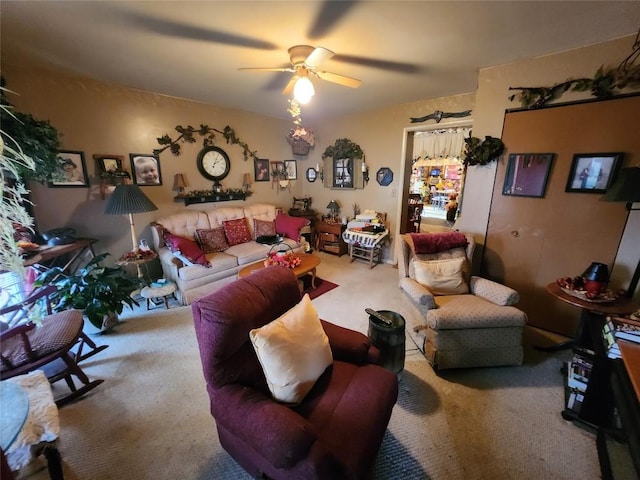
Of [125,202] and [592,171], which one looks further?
[125,202]

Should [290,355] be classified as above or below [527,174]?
below

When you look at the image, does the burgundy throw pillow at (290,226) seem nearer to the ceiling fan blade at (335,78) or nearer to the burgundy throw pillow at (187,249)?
the burgundy throw pillow at (187,249)

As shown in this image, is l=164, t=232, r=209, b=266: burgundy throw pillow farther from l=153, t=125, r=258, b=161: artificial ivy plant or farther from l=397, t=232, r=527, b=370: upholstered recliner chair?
l=397, t=232, r=527, b=370: upholstered recliner chair

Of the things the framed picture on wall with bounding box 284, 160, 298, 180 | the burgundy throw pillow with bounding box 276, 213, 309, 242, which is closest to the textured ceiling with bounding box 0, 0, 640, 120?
the burgundy throw pillow with bounding box 276, 213, 309, 242

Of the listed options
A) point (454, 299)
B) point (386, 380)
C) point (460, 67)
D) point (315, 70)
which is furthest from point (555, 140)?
point (386, 380)

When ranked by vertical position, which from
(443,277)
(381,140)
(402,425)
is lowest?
(402,425)

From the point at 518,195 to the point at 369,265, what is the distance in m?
2.22

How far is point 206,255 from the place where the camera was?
11.0ft

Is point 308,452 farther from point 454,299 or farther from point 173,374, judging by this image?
point 454,299

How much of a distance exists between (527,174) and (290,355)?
2.71 meters

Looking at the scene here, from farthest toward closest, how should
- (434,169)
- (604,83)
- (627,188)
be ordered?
(434,169) < (604,83) < (627,188)

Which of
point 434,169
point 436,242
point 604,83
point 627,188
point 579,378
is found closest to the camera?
point 579,378

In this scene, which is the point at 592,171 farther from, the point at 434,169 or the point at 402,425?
the point at 434,169

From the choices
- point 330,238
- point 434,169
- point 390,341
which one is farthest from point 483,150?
point 434,169
